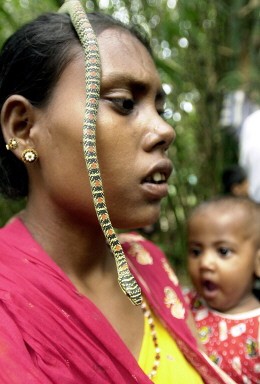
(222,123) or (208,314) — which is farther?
(222,123)

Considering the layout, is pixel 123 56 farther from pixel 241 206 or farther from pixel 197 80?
pixel 197 80

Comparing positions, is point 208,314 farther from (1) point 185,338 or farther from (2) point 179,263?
(2) point 179,263

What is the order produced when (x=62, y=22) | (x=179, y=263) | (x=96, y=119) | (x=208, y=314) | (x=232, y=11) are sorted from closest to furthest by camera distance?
1. (x=96, y=119)
2. (x=62, y=22)
3. (x=208, y=314)
4. (x=232, y=11)
5. (x=179, y=263)

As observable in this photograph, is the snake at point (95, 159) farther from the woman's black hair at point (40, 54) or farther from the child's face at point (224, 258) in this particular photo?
the child's face at point (224, 258)

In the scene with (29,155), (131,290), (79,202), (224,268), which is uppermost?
(29,155)

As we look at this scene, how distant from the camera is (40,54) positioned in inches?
40.8

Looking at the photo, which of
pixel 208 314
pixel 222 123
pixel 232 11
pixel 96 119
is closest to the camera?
pixel 96 119

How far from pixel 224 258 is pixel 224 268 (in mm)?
35

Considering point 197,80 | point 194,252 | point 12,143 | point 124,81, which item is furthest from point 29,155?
point 197,80

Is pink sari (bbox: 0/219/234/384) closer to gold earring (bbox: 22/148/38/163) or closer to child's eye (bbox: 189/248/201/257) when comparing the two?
gold earring (bbox: 22/148/38/163)

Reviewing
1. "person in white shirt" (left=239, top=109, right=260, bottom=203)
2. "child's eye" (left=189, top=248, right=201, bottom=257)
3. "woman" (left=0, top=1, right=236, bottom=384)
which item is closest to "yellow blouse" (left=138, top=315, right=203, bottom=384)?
"woman" (left=0, top=1, right=236, bottom=384)

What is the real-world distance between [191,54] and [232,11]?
1.42 feet

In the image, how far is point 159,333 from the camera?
46.7 inches

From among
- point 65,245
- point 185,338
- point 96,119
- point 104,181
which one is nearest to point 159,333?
point 185,338
